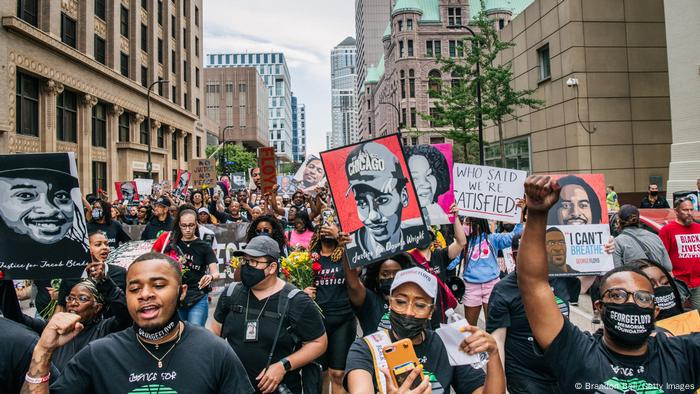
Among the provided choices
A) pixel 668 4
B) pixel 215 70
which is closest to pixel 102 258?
pixel 668 4

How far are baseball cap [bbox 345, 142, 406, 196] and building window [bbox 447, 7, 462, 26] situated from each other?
249 ft

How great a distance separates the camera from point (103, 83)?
32719 mm

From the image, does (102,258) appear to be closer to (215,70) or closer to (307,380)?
(307,380)

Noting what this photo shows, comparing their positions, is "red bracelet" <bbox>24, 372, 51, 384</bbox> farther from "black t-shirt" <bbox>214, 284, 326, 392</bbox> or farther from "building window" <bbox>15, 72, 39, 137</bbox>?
"building window" <bbox>15, 72, 39, 137</bbox>

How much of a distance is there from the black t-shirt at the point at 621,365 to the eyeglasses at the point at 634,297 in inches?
8.4

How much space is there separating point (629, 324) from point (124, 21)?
4221 cm

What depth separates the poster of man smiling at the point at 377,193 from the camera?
14.1 feet

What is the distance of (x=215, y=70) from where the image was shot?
10594 centimetres

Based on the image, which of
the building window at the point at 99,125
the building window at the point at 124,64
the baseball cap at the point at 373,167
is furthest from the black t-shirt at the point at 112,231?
the building window at the point at 124,64

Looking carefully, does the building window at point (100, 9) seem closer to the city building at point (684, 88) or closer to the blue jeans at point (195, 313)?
the city building at point (684, 88)

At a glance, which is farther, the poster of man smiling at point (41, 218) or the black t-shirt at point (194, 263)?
the black t-shirt at point (194, 263)

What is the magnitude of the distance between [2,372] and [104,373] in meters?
0.43

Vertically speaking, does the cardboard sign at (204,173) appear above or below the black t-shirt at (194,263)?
above

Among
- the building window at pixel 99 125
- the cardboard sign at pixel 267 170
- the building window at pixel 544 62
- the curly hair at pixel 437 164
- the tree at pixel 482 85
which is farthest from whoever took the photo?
the building window at pixel 99 125
